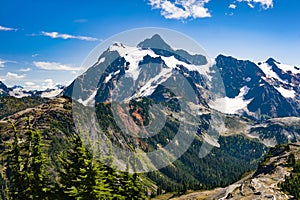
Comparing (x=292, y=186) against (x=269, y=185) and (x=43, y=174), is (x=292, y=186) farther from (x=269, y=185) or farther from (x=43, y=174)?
(x=43, y=174)

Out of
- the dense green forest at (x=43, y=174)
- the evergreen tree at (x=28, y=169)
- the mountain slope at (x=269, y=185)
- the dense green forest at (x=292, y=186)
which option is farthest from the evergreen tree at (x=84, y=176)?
the dense green forest at (x=292, y=186)

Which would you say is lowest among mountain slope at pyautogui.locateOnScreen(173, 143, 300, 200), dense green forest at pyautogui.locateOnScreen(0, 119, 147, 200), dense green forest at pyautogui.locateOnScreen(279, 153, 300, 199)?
mountain slope at pyautogui.locateOnScreen(173, 143, 300, 200)

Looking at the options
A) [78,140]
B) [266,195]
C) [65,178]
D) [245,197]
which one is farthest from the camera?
[245,197]

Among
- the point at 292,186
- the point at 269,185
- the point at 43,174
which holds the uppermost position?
the point at 43,174

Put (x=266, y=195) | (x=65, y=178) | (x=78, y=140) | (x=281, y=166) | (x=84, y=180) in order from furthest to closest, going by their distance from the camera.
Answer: (x=281, y=166) < (x=266, y=195) < (x=65, y=178) < (x=78, y=140) < (x=84, y=180)

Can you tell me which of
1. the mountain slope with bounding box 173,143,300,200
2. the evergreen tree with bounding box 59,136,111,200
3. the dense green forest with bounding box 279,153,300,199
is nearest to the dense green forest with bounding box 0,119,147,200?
the evergreen tree with bounding box 59,136,111,200

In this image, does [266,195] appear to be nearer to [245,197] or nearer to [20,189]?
[245,197]

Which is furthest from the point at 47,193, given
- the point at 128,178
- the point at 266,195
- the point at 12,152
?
the point at 266,195

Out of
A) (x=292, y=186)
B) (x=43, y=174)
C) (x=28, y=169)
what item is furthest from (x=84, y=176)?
(x=292, y=186)

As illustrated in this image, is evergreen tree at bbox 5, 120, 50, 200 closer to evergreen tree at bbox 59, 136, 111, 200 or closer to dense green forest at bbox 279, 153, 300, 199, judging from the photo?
evergreen tree at bbox 59, 136, 111, 200

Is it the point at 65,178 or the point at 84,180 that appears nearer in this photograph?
the point at 84,180

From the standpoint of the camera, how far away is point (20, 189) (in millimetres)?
45188

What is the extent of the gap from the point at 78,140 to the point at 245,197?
110 metres

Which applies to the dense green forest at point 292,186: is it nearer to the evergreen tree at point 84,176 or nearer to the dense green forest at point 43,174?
the dense green forest at point 43,174
